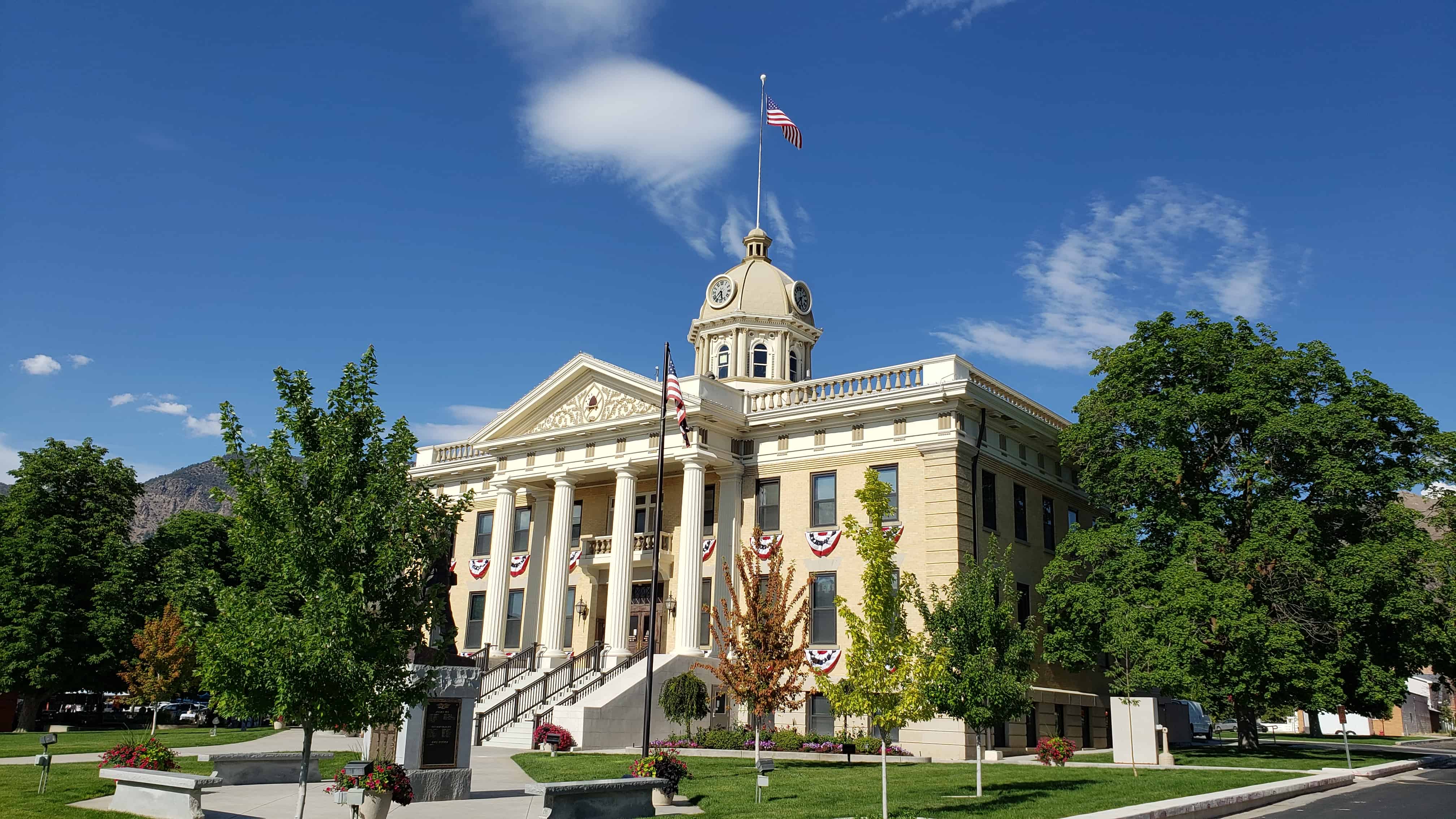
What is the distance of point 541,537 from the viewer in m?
42.1

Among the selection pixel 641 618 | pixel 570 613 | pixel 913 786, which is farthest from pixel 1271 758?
pixel 570 613

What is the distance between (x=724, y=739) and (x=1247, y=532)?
678 inches

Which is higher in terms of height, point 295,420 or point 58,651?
point 295,420

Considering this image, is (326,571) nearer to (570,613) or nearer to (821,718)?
(821,718)

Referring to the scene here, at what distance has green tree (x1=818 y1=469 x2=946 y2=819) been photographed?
56.4ft

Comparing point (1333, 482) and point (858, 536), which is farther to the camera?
point (1333, 482)

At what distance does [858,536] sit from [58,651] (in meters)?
35.7

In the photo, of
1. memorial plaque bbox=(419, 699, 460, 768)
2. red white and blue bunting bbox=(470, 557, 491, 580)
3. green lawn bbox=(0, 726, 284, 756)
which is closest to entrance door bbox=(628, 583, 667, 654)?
red white and blue bunting bbox=(470, 557, 491, 580)

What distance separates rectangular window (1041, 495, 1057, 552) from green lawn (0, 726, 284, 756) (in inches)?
1072

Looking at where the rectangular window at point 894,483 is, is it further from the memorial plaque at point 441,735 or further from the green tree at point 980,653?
the memorial plaque at point 441,735

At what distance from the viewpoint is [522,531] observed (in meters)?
43.3

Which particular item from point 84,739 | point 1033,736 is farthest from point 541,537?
point 1033,736

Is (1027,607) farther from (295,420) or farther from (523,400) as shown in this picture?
(295,420)

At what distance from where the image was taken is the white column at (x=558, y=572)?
3800 centimetres
